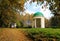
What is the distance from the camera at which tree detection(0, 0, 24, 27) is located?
1751cm

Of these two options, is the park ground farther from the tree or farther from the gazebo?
the gazebo

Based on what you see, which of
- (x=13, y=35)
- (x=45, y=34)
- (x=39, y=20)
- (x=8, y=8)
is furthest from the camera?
(x=39, y=20)

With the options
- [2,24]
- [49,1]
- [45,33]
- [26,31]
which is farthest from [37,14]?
[49,1]

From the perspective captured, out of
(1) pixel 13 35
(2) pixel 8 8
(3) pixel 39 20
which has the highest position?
(2) pixel 8 8

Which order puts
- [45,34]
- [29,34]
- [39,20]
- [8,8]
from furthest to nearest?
[39,20] < [8,8] < [29,34] < [45,34]

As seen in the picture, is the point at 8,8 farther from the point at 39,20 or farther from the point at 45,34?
the point at 39,20

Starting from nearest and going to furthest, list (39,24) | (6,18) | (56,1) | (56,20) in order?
(56,1)
(6,18)
(39,24)
(56,20)

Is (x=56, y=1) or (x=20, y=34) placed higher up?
(x=56, y=1)

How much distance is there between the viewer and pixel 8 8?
21141 millimetres

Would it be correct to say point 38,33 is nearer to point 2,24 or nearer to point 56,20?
point 2,24

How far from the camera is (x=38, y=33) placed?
17.7 metres

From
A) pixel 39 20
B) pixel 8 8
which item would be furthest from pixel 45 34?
pixel 39 20

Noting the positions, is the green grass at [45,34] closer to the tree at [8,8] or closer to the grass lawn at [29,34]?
the grass lawn at [29,34]

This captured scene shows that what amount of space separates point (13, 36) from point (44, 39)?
3.33 m
